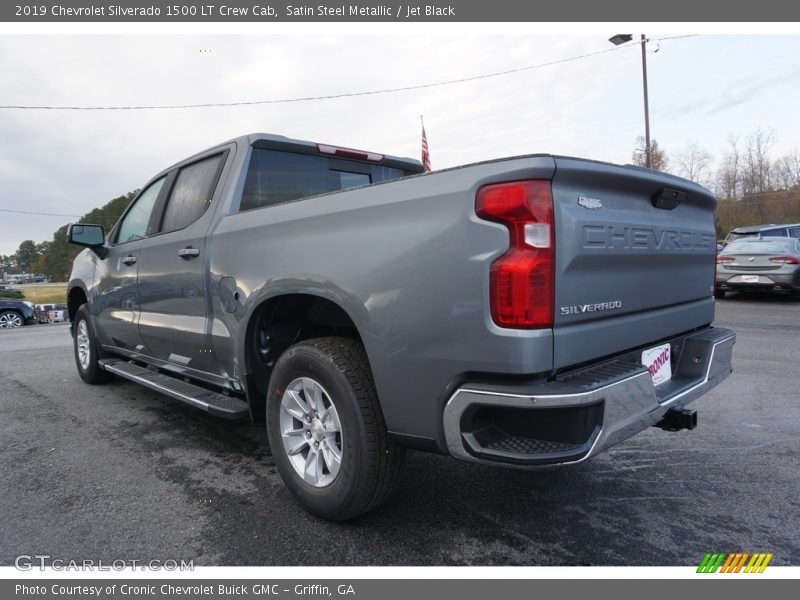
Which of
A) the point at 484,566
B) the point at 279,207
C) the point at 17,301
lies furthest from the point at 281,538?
the point at 17,301

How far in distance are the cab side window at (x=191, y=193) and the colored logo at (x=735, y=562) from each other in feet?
10.9

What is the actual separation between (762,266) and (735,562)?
10.8 meters

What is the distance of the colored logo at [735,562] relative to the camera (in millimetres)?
2184

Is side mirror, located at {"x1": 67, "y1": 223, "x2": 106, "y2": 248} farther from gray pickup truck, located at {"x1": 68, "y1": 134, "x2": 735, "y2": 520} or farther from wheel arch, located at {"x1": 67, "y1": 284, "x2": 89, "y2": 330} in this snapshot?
gray pickup truck, located at {"x1": 68, "y1": 134, "x2": 735, "y2": 520}

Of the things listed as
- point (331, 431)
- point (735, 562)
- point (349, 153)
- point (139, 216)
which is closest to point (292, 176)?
point (349, 153)

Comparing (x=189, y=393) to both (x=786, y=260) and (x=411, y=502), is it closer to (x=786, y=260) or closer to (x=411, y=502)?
(x=411, y=502)

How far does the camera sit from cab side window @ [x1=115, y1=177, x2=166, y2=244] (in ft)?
14.3

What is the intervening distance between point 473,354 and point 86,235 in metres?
4.27

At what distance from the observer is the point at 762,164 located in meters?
47.5

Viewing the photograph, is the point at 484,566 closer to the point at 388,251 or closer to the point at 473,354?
the point at 473,354

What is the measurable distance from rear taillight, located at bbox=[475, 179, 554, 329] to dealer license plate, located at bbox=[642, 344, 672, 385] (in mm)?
865

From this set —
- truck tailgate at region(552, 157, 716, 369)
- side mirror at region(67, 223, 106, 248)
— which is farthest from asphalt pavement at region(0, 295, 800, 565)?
side mirror at region(67, 223, 106, 248)

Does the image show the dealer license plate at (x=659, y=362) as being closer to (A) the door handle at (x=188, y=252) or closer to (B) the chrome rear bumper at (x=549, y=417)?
(B) the chrome rear bumper at (x=549, y=417)

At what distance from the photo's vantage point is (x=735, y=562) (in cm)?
222
